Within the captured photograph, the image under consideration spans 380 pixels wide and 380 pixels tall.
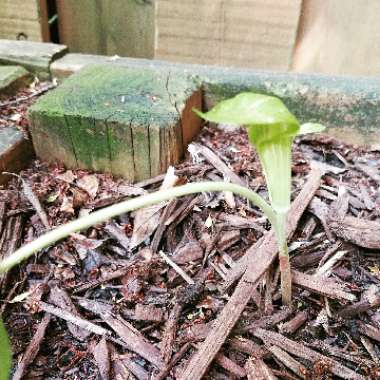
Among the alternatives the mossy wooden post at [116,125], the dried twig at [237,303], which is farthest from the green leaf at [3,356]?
the mossy wooden post at [116,125]

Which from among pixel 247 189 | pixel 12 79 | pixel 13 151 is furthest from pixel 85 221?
pixel 12 79

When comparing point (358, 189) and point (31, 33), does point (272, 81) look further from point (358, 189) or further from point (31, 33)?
point (31, 33)

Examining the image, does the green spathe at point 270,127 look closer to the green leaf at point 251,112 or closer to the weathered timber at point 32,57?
the green leaf at point 251,112

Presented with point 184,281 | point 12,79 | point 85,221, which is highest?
point 85,221

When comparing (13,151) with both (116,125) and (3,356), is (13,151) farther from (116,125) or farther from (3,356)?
(3,356)

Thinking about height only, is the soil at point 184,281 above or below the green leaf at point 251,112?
below

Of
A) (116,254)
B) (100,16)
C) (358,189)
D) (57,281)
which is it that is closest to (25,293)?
(57,281)
